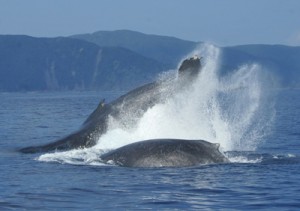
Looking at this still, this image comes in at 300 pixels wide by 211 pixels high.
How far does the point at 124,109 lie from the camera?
23750 mm

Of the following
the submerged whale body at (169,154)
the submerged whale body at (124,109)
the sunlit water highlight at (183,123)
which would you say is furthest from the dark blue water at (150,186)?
the submerged whale body at (124,109)

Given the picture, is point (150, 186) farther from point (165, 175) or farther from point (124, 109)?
point (124, 109)

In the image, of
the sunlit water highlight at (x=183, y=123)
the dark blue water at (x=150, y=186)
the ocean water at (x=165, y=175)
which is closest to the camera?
the dark blue water at (x=150, y=186)

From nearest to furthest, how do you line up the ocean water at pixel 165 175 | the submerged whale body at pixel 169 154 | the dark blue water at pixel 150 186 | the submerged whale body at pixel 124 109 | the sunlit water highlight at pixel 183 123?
the dark blue water at pixel 150 186, the ocean water at pixel 165 175, the submerged whale body at pixel 169 154, the sunlit water highlight at pixel 183 123, the submerged whale body at pixel 124 109

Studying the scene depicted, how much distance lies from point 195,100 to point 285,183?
8.53m

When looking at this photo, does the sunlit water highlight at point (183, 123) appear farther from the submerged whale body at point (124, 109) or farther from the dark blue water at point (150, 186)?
the dark blue water at point (150, 186)

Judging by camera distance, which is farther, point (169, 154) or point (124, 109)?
point (124, 109)

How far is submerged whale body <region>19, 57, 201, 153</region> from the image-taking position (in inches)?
925

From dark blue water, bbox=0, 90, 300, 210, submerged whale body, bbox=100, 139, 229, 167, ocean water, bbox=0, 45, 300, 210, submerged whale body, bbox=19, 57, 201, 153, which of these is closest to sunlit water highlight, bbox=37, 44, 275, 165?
ocean water, bbox=0, 45, 300, 210

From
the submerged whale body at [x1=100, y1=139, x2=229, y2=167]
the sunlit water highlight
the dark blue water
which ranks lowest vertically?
Answer: the dark blue water

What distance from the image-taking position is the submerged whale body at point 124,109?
2348 centimetres

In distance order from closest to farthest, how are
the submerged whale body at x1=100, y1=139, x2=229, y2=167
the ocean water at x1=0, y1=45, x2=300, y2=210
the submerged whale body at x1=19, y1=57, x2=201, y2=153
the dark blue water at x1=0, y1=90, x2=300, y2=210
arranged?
the dark blue water at x1=0, y1=90, x2=300, y2=210 → the ocean water at x1=0, y1=45, x2=300, y2=210 → the submerged whale body at x1=100, y1=139, x2=229, y2=167 → the submerged whale body at x1=19, y1=57, x2=201, y2=153

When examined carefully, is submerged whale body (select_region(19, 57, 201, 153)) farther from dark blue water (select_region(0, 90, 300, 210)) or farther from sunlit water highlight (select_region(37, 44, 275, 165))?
dark blue water (select_region(0, 90, 300, 210))

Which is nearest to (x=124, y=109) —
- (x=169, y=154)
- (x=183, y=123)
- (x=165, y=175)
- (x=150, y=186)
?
(x=183, y=123)
